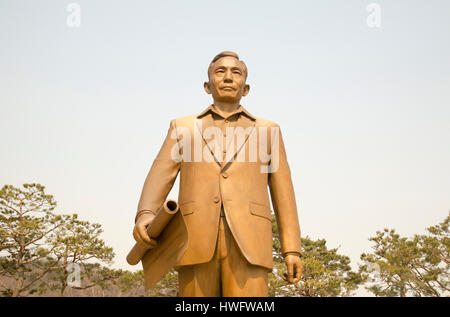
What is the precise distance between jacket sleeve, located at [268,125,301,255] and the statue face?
20.0 inches

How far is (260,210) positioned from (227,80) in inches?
44.9

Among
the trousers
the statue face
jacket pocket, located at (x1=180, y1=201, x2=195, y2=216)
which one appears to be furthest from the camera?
the statue face

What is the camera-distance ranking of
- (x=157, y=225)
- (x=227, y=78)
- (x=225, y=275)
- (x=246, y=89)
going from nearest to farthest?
1. (x=157, y=225)
2. (x=225, y=275)
3. (x=227, y=78)
4. (x=246, y=89)

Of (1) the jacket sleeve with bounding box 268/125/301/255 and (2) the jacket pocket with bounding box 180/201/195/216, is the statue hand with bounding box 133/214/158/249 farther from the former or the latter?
(1) the jacket sleeve with bounding box 268/125/301/255

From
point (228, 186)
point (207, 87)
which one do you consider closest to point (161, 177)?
point (228, 186)

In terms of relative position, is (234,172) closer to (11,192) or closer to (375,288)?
(11,192)

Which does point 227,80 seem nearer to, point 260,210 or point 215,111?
point 215,111

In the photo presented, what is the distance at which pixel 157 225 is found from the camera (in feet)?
9.91

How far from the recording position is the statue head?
385 centimetres

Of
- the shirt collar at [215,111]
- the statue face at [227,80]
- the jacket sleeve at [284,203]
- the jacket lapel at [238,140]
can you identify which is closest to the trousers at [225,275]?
the jacket sleeve at [284,203]

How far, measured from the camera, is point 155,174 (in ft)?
12.2

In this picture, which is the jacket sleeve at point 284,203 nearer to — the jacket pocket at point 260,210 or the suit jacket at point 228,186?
the suit jacket at point 228,186

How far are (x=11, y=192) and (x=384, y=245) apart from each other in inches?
554

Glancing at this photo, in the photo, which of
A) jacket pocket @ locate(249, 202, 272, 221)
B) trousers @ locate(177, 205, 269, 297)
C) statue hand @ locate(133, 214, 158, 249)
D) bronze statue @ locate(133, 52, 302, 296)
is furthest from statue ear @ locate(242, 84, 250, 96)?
statue hand @ locate(133, 214, 158, 249)
